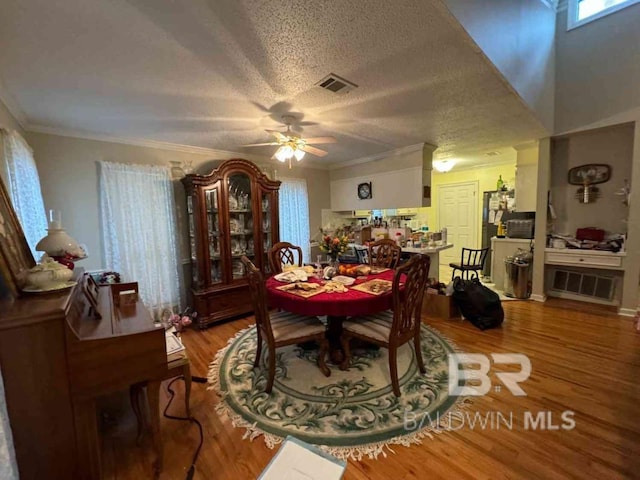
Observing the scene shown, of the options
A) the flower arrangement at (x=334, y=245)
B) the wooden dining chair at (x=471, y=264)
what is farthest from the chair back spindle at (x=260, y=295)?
the wooden dining chair at (x=471, y=264)

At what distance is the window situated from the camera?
10.4 feet

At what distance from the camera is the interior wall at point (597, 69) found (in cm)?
303

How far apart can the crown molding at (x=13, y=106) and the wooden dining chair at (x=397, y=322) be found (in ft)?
10.00

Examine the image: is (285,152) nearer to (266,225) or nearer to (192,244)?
(266,225)

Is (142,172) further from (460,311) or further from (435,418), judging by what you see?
(460,311)

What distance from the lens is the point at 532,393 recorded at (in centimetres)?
196

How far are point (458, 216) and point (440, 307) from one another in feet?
12.0

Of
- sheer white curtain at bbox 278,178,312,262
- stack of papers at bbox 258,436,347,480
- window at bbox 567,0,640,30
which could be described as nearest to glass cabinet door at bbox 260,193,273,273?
sheer white curtain at bbox 278,178,312,262

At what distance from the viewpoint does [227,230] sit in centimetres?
348

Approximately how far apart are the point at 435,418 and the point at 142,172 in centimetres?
378

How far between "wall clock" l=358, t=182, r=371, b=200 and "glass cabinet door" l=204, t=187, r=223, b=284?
2470 mm

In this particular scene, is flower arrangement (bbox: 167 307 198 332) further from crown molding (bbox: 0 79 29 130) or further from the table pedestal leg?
crown molding (bbox: 0 79 29 130)

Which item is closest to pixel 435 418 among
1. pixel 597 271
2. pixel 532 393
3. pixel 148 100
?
pixel 532 393

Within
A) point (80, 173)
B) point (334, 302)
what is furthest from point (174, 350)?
point (80, 173)
